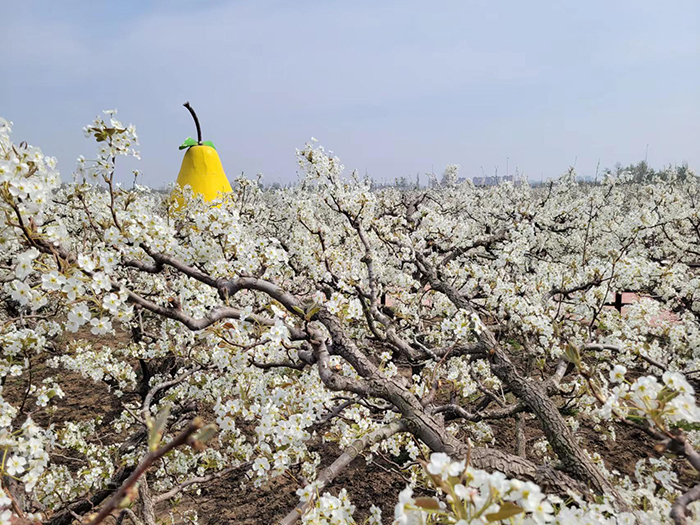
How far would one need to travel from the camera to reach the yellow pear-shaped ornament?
711cm

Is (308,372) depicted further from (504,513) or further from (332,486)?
(504,513)

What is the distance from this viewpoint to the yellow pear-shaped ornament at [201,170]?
7.11 metres

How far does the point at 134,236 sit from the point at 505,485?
2.55 meters

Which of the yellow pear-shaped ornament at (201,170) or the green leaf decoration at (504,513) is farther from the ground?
the yellow pear-shaped ornament at (201,170)

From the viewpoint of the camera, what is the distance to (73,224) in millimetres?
8203

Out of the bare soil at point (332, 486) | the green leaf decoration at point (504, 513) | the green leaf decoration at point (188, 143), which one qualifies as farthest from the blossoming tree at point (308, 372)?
the green leaf decoration at point (188, 143)

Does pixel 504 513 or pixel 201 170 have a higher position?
pixel 201 170

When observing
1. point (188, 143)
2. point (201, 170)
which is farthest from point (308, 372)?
point (188, 143)

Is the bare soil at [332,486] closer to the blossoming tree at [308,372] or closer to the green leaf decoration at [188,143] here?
the blossoming tree at [308,372]

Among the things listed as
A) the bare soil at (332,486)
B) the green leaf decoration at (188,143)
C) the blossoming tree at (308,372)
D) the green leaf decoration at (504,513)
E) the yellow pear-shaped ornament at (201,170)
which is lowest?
the bare soil at (332,486)

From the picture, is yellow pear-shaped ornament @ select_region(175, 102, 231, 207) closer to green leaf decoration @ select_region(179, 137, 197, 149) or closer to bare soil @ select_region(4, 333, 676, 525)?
green leaf decoration @ select_region(179, 137, 197, 149)

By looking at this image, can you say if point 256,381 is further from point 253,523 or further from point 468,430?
point 468,430

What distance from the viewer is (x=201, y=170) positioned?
721 centimetres

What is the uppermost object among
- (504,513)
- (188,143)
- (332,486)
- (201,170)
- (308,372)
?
(188,143)
